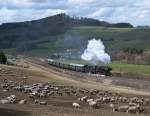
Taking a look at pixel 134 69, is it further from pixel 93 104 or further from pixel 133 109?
pixel 133 109

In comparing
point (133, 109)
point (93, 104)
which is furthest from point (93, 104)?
point (133, 109)

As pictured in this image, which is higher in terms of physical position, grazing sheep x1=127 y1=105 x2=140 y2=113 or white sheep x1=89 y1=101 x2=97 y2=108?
white sheep x1=89 y1=101 x2=97 y2=108

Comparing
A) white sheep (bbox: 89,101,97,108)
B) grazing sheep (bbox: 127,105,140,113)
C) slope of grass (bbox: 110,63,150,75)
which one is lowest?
slope of grass (bbox: 110,63,150,75)

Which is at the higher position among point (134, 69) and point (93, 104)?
point (93, 104)

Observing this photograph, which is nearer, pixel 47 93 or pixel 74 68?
pixel 47 93

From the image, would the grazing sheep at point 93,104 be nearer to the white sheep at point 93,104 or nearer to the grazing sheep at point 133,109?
the white sheep at point 93,104

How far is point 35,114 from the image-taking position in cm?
3306

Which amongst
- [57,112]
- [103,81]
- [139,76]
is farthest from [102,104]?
[139,76]

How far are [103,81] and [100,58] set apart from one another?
7691cm

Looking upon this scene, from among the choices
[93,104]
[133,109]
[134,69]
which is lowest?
[134,69]

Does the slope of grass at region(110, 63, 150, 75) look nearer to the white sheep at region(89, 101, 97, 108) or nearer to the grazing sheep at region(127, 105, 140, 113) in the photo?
the white sheep at region(89, 101, 97, 108)

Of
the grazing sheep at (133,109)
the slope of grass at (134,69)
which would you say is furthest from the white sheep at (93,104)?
the slope of grass at (134,69)

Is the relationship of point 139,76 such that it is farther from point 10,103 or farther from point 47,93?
point 10,103

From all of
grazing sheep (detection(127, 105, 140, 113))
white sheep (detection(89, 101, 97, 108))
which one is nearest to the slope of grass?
white sheep (detection(89, 101, 97, 108))
